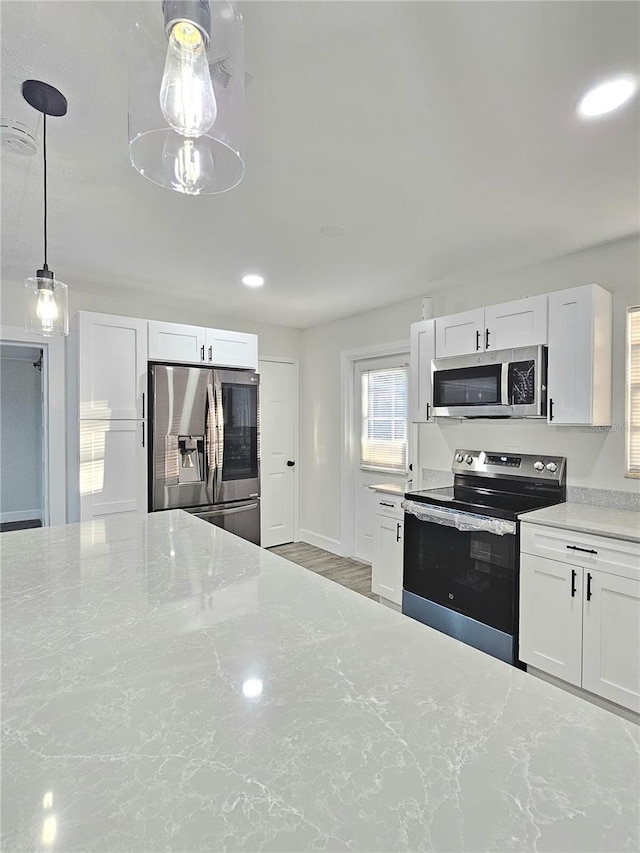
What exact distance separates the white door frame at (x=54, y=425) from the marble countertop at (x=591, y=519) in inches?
126

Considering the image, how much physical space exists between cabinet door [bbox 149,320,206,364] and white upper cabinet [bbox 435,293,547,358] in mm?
1807

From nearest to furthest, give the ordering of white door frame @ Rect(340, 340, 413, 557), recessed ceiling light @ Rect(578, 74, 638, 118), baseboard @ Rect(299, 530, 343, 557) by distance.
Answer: recessed ceiling light @ Rect(578, 74, 638, 118) → white door frame @ Rect(340, 340, 413, 557) → baseboard @ Rect(299, 530, 343, 557)

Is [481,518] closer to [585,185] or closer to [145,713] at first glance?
[585,185]

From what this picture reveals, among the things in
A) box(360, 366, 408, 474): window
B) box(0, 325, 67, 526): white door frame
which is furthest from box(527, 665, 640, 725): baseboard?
box(0, 325, 67, 526): white door frame

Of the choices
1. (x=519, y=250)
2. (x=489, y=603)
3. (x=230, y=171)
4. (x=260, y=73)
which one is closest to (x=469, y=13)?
(x=260, y=73)

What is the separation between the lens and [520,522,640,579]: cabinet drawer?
6.64 ft

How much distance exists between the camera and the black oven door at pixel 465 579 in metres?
2.46

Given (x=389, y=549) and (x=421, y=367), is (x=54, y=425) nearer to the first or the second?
(x=389, y=549)

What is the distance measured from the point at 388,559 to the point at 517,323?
182 centimetres

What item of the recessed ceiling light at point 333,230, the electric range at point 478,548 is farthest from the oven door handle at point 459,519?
the recessed ceiling light at point 333,230

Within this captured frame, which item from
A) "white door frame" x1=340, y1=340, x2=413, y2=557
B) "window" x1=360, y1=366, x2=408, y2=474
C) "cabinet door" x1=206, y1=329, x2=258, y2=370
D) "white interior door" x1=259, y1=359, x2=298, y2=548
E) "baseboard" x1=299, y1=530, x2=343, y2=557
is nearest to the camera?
"cabinet door" x1=206, y1=329, x2=258, y2=370

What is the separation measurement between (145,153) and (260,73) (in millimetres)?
605

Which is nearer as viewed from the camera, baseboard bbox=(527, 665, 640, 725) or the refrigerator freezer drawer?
baseboard bbox=(527, 665, 640, 725)

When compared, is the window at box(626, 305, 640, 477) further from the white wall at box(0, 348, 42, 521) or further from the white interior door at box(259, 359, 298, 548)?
the white wall at box(0, 348, 42, 521)
